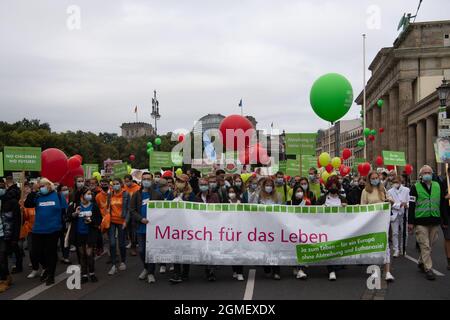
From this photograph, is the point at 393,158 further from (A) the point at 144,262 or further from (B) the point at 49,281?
(B) the point at 49,281

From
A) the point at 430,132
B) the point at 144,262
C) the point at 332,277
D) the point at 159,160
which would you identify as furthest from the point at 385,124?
the point at 144,262

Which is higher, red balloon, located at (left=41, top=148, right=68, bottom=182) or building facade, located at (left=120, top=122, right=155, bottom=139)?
building facade, located at (left=120, top=122, right=155, bottom=139)

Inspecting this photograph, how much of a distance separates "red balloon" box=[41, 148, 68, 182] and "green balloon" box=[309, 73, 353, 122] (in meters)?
7.30

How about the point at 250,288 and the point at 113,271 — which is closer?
the point at 250,288

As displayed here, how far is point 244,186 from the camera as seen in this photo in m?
12.3

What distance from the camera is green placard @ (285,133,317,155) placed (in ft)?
46.0

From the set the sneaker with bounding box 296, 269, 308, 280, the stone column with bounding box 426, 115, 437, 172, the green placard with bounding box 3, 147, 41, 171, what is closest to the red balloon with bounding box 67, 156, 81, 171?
the green placard with bounding box 3, 147, 41, 171

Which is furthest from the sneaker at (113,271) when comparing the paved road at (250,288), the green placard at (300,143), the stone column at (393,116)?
the stone column at (393,116)

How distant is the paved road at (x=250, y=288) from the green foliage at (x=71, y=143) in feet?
188

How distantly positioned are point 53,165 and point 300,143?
6.95 metres

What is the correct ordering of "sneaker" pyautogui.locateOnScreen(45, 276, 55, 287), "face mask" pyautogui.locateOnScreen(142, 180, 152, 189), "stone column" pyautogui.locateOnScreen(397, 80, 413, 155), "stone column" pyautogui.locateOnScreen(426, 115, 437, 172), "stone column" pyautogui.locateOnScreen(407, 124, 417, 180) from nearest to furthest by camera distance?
"sneaker" pyautogui.locateOnScreen(45, 276, 55, 287) → "face mask" pyautogui.locateOnScreen(142, 180, 152, 189) → "stone column" pyautogui.locateOnScreen(426, 115, 437, 172) → "stone column" pyautogui.locateOnScreen(407, 124, 417, 180) → "stone column" pyautogui.locateOnScreen(397, 80, 413, 155)

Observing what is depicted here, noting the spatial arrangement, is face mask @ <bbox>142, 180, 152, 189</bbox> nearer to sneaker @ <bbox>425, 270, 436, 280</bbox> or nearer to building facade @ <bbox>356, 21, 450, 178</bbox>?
sneaker @ <bbox>425, 270, 436, 280</bbox>

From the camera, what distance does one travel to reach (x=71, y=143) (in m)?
72.7

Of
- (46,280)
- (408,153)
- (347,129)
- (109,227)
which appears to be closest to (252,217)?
(109,227)
